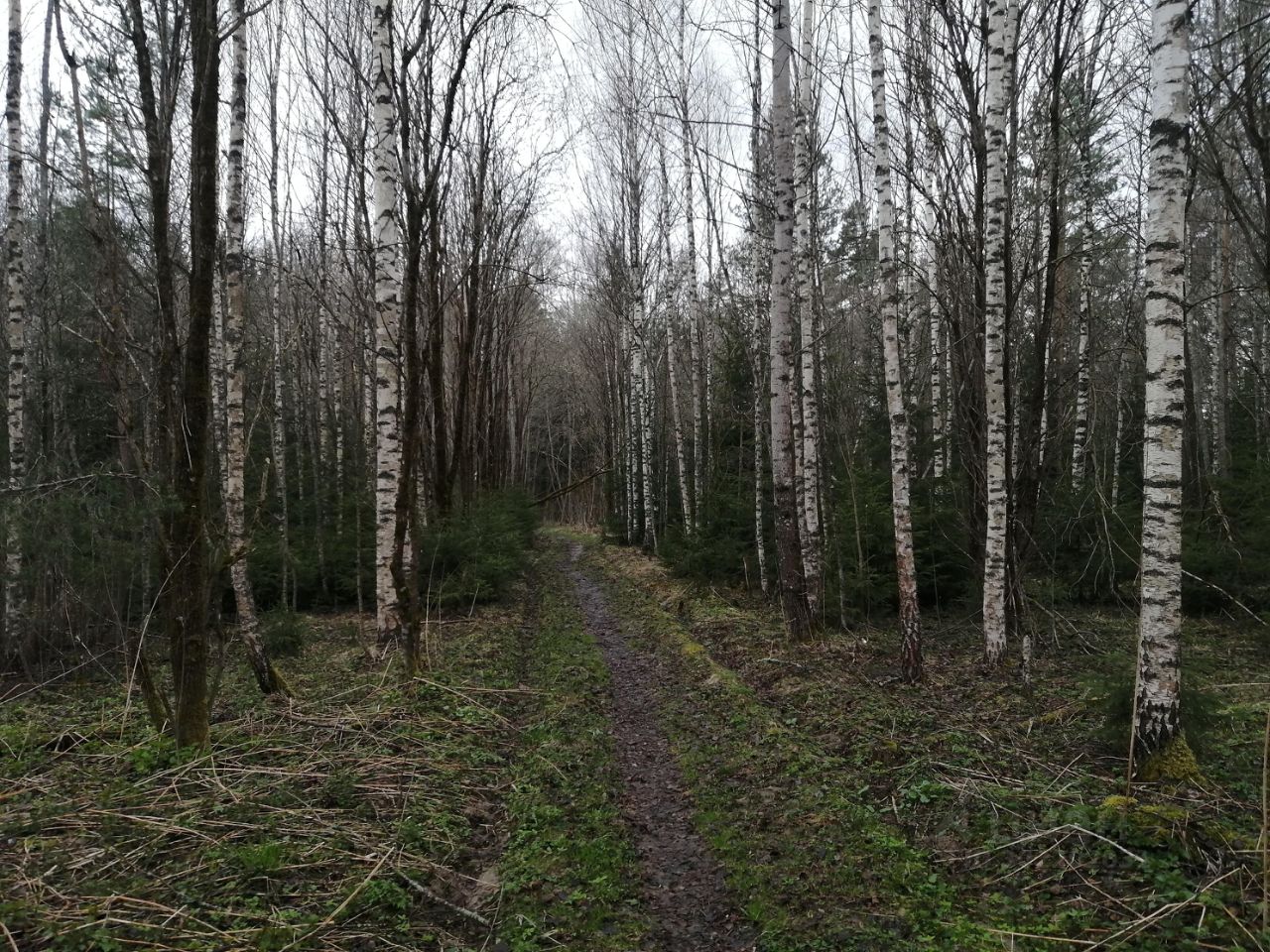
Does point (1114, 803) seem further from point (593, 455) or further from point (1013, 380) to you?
point (593, 455)

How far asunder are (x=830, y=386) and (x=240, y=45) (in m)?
10.0

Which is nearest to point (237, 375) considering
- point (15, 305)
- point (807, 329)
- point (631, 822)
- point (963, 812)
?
point (15, 305)

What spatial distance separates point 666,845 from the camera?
456 cm

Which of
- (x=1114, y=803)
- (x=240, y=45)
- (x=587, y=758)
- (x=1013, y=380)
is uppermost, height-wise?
(x=240, y=45)

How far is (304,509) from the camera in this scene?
15.0 metres

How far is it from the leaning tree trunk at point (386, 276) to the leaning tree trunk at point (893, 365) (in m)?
5.23

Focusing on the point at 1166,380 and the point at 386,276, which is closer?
the point at 1166,380

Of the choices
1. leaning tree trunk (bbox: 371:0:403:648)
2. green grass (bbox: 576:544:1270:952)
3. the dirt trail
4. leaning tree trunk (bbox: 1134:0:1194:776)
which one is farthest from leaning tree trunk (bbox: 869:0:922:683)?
leaning tree trunk (bbox: 371:0:403:648)

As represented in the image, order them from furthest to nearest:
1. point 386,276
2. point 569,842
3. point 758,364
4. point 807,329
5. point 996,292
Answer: point 758,364 → point 807,329 → point 386,276 → point 996,292 → point 569,842

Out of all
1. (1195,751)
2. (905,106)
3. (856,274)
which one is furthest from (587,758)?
(856,274)

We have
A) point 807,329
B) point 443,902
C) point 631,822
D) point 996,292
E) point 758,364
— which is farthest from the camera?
point 758,364

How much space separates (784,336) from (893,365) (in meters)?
1.81

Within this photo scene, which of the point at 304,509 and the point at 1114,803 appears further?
the point at 304,509

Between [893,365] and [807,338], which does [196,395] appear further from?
[807,338]
